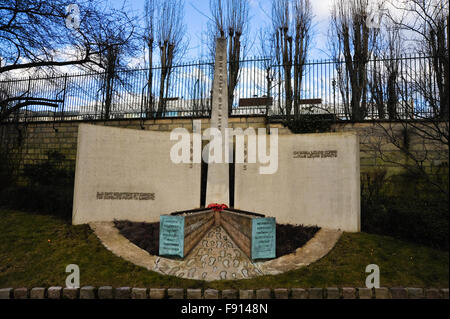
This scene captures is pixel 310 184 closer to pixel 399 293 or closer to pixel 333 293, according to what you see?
pixel 333 293

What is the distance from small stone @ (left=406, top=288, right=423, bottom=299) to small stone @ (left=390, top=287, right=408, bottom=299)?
0.10 metres

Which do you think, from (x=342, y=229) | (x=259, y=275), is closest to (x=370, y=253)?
(x=342, y=229)

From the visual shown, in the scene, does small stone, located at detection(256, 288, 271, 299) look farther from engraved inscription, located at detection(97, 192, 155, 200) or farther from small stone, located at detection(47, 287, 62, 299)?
engraved inscription, located at detection(97, 192, 155, 200)

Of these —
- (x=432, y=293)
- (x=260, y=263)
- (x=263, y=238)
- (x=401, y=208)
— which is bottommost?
(x=260, y=263)

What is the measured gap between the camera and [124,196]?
348 inches

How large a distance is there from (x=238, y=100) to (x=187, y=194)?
15.2ft

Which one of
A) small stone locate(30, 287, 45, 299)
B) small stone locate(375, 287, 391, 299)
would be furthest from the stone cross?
small stone locate(375, 287, 391, 299)

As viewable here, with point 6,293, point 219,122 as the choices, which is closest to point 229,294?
point 6,293

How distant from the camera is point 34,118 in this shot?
44.2 feet

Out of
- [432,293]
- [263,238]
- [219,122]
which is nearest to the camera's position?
[432,293]

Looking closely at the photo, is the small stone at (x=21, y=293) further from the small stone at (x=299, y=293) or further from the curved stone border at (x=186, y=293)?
the small stone at (x=299, y=293)

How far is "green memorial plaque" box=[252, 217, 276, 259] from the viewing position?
6180mm

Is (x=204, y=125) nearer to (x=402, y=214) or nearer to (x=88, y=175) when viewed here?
(x=88, y=175)

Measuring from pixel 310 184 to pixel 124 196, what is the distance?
5.55 metres
